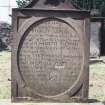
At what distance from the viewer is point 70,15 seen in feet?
21.3

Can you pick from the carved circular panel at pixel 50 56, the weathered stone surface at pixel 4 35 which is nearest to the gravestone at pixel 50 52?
the carved circular panel at pixel 50 56

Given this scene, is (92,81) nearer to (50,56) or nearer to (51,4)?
(50,56)

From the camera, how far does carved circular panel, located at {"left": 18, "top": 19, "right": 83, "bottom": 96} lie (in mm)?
6488

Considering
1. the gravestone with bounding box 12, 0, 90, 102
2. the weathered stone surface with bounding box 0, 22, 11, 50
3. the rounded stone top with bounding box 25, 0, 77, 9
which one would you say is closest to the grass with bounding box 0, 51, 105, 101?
the gravestone with bounding box 12, 0, 90, 102

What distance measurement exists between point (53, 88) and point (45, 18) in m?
1.04

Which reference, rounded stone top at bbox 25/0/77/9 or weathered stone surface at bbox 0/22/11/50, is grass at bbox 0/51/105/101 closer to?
rounded stone top at bbox 25/0/77/9

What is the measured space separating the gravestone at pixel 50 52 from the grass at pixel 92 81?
1.29m

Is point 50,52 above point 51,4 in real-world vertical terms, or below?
below

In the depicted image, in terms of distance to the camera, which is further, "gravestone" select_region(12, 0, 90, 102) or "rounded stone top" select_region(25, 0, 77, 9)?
"rounded stone top" select_region(25, 0, 77, 9)

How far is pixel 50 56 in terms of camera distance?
652cm

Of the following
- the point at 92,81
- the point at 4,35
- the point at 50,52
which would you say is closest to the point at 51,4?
the point at 50,52

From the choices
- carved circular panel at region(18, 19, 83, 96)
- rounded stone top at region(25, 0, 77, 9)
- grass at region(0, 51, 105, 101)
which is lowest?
grass at region(0, 51, 105, 101)

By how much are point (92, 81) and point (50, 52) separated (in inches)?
132

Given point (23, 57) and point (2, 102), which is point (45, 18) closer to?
point (23, 57)
